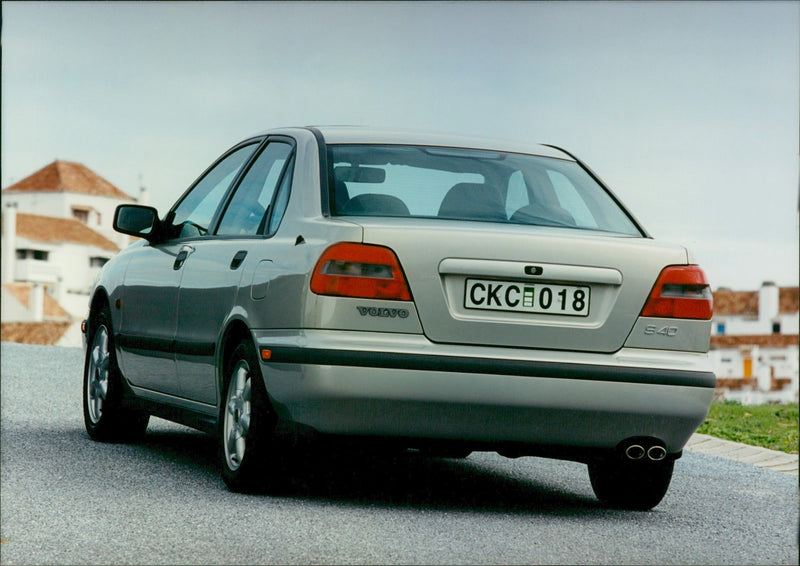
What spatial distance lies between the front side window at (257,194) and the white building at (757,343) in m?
108

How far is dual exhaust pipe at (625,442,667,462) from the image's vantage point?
5809 millimetres

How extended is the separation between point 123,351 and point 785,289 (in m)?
138

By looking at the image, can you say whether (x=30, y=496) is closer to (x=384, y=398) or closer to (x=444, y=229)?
(x=384, y=398)

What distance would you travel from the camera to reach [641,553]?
509 cm

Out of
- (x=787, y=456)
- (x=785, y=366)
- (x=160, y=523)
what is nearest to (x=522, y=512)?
(x=160, y=523)

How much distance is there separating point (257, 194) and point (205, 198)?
868 millimetres

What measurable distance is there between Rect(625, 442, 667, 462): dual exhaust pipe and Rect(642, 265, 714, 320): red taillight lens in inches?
21.7

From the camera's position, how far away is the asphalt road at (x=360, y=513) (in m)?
4.83

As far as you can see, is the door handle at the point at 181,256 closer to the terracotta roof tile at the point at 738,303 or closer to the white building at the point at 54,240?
the white building at the point at 54,240

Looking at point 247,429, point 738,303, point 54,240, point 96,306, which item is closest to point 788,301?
point 738,303

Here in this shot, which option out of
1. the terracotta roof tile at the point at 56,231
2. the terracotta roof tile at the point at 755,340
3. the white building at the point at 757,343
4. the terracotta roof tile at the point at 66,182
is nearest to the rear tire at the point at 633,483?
the white building at the point at 757,343

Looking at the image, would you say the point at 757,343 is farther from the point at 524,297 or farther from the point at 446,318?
the point at 446,318

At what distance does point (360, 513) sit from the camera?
5691 millimetres

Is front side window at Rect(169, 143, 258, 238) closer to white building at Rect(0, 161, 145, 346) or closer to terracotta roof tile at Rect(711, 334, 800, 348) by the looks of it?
white building at Rect(0, 161, 145, 346)
